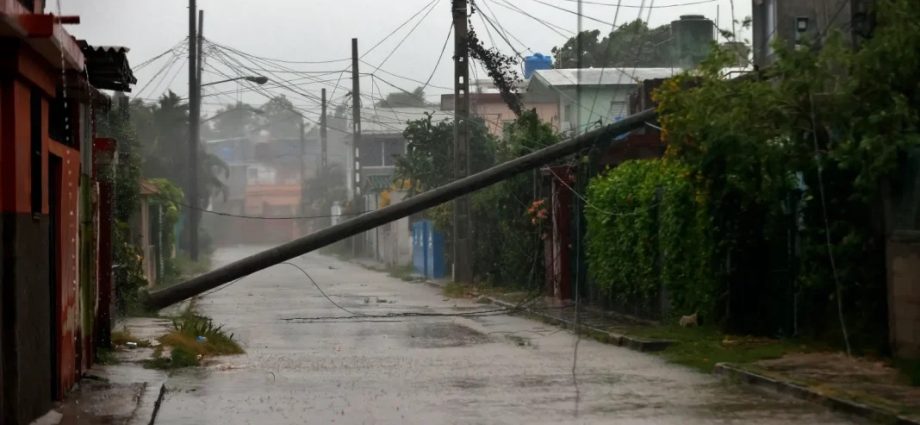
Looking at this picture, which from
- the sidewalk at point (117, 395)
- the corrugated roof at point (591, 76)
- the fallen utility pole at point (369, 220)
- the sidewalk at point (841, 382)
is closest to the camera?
the sidewalk at point (841, 382)

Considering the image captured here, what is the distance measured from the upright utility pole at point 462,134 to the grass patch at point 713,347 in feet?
51.6

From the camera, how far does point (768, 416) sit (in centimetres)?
1232

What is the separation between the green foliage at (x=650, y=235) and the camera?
69.2ft

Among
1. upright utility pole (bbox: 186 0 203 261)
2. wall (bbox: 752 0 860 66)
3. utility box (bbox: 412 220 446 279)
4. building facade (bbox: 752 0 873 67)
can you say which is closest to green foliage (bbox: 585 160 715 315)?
building facade (bbox: 752 0 873 67)

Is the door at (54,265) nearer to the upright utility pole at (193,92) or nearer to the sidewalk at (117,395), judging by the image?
the sidewalk at (117,395)

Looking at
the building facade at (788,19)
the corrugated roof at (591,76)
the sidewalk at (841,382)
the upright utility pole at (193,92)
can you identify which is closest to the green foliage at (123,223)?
the sidewalk at (841,382)

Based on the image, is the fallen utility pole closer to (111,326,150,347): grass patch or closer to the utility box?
(111,326,150,347): grass patch

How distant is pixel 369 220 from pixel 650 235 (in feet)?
21.2

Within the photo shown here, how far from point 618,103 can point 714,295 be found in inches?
1027

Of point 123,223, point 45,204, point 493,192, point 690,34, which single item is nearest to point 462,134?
point 493,192

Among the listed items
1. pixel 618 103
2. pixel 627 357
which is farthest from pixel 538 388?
pixel 618 103

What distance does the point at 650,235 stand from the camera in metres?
23.6

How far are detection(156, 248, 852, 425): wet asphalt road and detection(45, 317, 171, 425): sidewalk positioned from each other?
0.29m

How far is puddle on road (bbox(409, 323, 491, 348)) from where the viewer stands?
21578 millimetres
